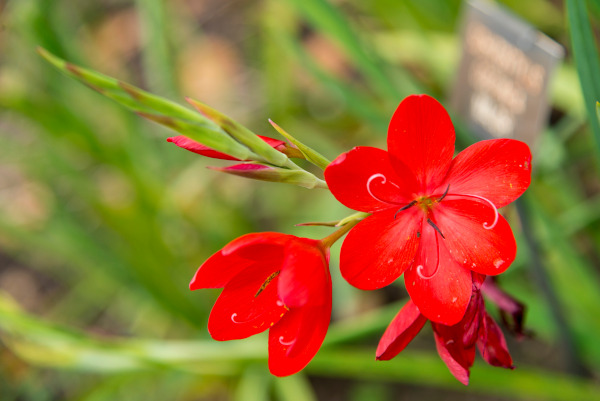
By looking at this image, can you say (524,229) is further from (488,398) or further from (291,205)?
(291,205)

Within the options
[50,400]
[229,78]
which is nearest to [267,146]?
[50,400]

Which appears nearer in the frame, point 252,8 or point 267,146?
point 267,146

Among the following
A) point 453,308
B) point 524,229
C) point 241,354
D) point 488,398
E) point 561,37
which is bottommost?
point 488,398

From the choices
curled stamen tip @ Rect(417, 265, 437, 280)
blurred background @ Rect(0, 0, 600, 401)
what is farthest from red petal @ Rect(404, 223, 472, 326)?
blurred background @ Rect(0, 0, 600, 401)

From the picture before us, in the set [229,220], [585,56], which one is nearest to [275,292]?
[585,56]

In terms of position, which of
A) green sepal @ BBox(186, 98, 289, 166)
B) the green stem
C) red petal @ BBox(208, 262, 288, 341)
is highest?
green sepal @ BBox(186, 98, 289, 166)

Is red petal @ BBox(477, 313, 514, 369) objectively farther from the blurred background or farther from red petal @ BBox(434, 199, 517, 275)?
the blurred background
